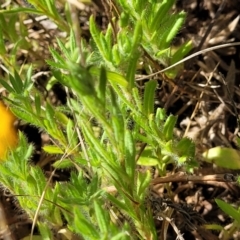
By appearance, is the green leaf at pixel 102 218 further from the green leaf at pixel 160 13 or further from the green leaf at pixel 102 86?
the green leaf at pixel 160 13

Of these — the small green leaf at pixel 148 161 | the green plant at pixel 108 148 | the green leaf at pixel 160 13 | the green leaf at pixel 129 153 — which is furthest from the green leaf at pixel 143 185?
the green leaf at pixel 160 13

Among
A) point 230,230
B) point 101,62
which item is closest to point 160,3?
point 101,62

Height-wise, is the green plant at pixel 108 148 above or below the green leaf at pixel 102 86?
below

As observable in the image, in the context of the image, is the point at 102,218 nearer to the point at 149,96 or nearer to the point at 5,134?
the point at 149,96

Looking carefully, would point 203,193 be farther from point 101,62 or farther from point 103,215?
point 103,215

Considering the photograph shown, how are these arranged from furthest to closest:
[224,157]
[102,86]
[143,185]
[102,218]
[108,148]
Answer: [224,157] → [143,185] → [108,148] → [102,218] → [102,86]

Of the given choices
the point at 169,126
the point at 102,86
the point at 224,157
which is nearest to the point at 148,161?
the point at 169,126

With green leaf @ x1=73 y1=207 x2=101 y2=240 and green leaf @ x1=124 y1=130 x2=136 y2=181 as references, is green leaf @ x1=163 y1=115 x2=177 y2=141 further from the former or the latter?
green leaf @ x1=73 y1=207 x2=101 y2=240

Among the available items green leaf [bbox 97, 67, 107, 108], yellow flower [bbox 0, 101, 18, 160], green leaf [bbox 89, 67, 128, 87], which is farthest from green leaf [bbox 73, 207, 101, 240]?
yellow flower [bbox 0, 101, 18, 160]
